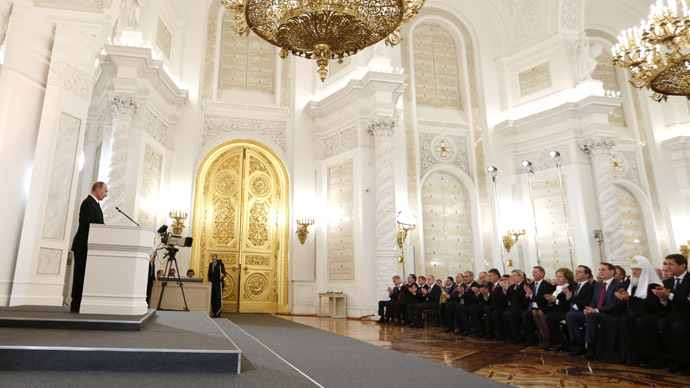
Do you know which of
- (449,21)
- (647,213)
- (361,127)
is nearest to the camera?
(361,127)

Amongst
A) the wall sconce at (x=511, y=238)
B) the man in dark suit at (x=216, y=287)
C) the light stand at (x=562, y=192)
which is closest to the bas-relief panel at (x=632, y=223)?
the light stand at (x=562, y=192)

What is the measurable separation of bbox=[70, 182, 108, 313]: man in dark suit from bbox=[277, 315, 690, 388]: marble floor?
349 centimetres

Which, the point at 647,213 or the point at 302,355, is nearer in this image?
the point at 302,355

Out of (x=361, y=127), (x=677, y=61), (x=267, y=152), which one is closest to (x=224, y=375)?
(x=677, y=61)

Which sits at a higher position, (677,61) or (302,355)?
(677,61)

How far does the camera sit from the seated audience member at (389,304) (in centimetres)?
930

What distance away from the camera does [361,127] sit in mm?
11016

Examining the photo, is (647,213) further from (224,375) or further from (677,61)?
(224,375)

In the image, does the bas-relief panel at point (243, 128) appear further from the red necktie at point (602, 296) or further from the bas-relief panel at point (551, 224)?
the red necktie at point (602, 296)

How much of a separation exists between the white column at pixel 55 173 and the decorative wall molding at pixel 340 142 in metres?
5.96

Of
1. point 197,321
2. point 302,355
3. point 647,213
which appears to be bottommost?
point 302,355

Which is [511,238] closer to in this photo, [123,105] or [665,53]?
[665,53]

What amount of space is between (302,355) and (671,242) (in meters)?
12.9

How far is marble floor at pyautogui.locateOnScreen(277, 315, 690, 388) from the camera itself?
370 centimetres
